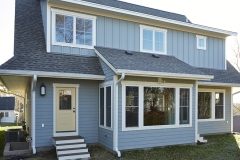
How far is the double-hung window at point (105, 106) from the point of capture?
24.4 ft

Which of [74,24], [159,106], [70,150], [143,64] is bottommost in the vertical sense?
[70,150]

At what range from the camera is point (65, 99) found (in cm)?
802

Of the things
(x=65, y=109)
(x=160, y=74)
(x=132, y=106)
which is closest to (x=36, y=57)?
(x=65, y=109)

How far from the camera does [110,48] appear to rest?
29.5ft

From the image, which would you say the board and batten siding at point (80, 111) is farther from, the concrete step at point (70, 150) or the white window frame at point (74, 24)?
the white window frame at point (74, 24)

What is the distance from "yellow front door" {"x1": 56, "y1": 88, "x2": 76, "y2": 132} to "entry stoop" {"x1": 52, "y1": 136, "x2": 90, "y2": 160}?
642mm

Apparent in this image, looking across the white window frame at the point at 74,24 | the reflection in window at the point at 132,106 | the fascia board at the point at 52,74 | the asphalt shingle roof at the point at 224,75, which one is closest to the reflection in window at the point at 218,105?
the asphalt shingle roof at the point at 224,75

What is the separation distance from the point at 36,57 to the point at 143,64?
3632 mm

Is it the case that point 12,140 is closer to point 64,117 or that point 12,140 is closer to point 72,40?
point 64,117

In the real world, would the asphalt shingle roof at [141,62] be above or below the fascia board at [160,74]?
above

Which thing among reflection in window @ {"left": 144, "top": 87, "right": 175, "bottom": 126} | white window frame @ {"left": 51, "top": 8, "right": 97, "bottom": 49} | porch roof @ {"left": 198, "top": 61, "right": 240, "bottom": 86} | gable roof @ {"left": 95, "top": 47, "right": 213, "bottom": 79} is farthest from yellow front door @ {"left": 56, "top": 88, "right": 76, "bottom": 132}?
porch roof @ {"left": 198, "top": 61, "right": 240, "bottom": 86}

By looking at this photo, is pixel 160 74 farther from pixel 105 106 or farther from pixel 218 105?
pixel 218 105

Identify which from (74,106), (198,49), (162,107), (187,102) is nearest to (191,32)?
(198,49)

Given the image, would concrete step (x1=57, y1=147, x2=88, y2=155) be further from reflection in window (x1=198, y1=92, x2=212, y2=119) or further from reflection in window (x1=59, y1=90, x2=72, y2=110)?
reflection in window (x1=198, y1=92, x2=212, y2=119)
